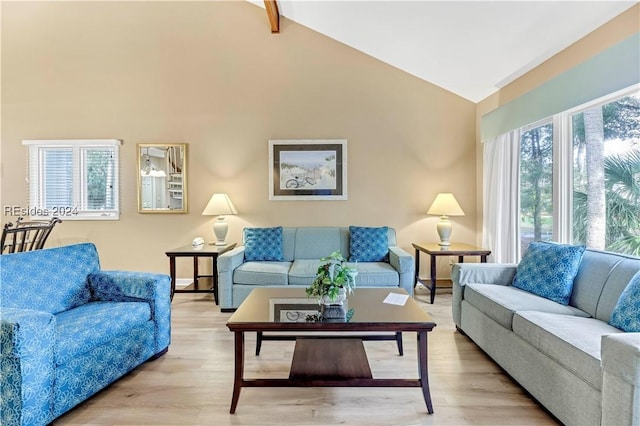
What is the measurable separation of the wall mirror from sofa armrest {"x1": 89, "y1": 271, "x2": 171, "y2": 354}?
6.79 feet

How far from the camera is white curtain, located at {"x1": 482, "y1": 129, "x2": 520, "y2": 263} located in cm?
367

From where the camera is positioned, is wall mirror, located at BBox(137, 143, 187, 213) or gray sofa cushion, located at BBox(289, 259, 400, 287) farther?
wall mirror, located at BBox(137, 143, 187, 213)

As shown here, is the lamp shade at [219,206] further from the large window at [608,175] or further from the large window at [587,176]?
the large window at [608,175]

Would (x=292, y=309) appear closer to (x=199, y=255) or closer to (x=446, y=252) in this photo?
(x=199, y=255)

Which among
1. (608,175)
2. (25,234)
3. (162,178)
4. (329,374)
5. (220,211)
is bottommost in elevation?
(329,374)

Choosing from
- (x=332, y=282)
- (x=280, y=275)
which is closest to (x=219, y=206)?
(x=280, y=275)

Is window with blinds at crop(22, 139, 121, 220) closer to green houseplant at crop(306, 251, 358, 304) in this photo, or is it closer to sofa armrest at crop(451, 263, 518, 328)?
green houseplant at crop(306, 251, 358, 304)

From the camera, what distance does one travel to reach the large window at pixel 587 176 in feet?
8.16

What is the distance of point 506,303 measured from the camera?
2.23 m

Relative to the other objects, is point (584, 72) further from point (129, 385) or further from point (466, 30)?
point (129, 385)

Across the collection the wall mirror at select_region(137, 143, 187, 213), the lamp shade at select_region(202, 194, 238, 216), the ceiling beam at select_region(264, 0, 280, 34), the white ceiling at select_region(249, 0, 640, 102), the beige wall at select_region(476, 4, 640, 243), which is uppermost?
the ceiling beam at select_region(264, 0, 280, 34)

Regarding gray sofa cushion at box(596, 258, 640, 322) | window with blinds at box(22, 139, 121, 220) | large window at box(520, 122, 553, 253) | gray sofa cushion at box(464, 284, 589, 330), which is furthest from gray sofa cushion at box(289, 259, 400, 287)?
window with blinds at box(22, 139, 121, 220)

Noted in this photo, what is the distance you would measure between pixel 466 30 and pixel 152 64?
12.6 ft

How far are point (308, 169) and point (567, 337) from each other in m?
3.29
